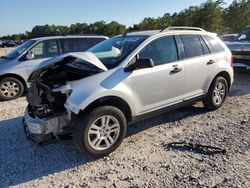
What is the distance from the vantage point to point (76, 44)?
879 cm

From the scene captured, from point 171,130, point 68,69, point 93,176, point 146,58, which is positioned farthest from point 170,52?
point 93,176

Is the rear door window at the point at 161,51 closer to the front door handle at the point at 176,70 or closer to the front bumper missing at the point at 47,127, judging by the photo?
the front door handle at the point at 176,70

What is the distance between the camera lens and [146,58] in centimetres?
437

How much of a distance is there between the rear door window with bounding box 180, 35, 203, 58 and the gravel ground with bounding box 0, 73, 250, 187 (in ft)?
4.30

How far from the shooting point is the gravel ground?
3607 millimetres

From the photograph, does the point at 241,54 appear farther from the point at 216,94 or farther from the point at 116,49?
the point at 116,49

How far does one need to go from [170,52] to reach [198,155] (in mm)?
1876

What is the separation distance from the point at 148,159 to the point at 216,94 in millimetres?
2698

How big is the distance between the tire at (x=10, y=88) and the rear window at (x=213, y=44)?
200 inches

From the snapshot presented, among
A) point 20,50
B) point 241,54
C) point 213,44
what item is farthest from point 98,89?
point 241,54

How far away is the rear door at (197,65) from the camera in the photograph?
531 cm

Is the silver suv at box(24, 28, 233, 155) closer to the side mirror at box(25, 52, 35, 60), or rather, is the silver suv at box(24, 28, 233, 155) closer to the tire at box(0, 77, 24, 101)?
the side mirror at box(25, 52, 35, 60)

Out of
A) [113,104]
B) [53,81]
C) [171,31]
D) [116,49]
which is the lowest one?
[113,104]

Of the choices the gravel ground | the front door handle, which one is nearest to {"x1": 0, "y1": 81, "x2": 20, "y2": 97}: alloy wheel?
the gravel ground
